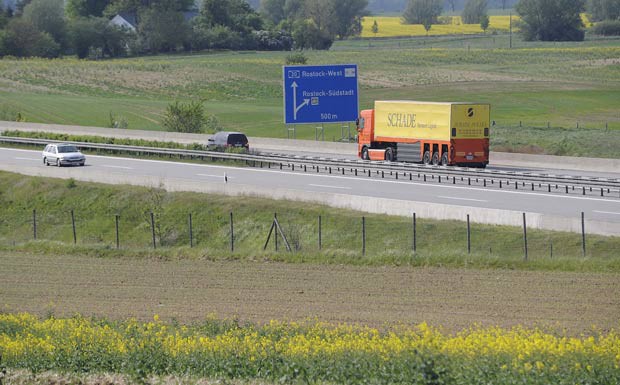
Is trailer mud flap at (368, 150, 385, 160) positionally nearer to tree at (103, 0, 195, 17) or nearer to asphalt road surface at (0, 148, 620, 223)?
asphalt road surface at (0, 148, 620, 223)

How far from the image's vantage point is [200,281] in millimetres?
28594

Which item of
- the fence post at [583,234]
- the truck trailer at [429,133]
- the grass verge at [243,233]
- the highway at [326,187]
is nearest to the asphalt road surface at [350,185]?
the highway at [326,187]

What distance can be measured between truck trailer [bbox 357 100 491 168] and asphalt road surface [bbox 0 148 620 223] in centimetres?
338

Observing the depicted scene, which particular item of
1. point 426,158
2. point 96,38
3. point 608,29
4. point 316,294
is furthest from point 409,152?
point 608,29

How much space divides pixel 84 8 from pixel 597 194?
150m

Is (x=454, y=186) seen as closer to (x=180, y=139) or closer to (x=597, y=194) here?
(x=597, y=194)

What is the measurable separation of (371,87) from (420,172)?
2629 inches

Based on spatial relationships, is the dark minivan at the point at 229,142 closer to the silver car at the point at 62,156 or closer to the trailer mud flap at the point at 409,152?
the silver car at the point at 62,156

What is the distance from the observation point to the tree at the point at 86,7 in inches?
7008

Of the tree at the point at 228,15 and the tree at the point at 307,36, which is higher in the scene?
the tree at the point at 228,15

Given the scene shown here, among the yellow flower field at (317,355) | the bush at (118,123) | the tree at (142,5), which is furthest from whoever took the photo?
the tree at (142,5)

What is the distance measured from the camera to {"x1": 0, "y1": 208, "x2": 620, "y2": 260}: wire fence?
101 feet

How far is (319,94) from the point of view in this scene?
61219 millimetres

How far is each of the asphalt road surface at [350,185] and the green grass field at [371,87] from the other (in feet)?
51.5
